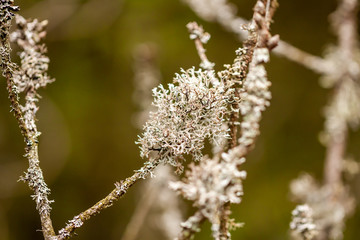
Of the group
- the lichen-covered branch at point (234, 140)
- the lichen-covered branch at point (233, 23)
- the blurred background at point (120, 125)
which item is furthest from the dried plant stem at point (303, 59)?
the lichen-covered branch at point (234, 140)

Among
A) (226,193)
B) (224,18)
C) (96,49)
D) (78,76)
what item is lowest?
(226,193)

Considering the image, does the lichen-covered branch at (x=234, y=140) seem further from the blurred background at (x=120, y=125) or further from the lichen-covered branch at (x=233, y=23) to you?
the blurred background at (x=120, y=125)

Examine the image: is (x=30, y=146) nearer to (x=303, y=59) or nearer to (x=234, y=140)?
(x=234, y=140)

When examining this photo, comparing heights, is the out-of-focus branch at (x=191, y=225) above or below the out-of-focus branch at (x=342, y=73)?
below

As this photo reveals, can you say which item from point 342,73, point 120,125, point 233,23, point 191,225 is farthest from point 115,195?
point 120,125

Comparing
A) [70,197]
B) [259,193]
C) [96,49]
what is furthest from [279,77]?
[70,197]

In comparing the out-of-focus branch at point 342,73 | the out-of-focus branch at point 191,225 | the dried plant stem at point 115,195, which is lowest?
the out-of-focus branch at point 191,225

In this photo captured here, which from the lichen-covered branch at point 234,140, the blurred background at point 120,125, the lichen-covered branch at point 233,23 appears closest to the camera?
A: the lichen-covered branch at point 234,140

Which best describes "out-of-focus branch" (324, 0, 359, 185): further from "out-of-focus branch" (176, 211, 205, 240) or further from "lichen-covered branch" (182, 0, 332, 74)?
"out-of-focus branch" (176, 211, 205, 240)

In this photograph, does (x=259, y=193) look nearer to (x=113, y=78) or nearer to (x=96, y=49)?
(x=113, y=78)

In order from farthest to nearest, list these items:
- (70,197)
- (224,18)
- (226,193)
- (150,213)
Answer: (70,197) < (150,213) < (224,18) < (226,193)
